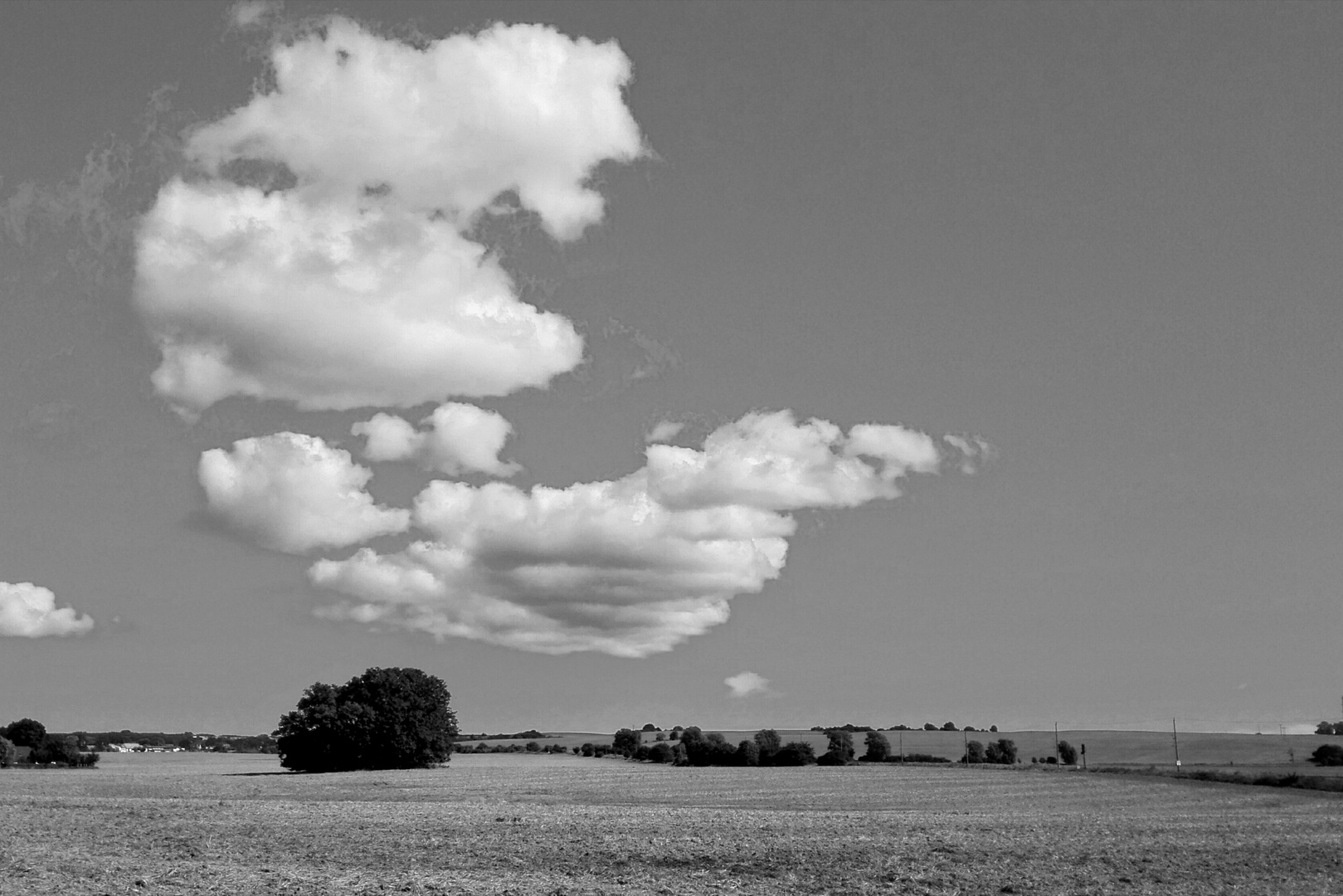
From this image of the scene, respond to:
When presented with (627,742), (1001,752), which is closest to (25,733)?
(627,742)

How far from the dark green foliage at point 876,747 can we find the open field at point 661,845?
276 feet

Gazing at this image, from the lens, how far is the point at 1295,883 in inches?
1005

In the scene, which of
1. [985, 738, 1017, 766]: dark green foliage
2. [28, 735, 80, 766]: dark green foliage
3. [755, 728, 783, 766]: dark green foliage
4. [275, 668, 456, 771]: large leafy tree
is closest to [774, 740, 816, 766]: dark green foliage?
[755, 728, 783, 766]: dark green foliage

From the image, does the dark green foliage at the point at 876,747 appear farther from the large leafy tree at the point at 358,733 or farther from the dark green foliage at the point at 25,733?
the dark green foliage at the point at 25,733

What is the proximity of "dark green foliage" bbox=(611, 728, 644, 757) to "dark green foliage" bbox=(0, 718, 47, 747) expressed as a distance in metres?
80.7

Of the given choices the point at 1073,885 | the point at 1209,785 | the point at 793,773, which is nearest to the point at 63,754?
the point at 793,773

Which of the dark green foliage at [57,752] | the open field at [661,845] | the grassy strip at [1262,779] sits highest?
the open field at [661,845]

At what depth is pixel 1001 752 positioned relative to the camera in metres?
140

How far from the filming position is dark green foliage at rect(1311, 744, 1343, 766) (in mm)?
97625

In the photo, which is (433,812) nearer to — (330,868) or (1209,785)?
(330,868)

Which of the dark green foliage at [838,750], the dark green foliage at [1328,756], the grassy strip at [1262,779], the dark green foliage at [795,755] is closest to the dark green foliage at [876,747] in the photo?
the dark green foliage at [838,750]

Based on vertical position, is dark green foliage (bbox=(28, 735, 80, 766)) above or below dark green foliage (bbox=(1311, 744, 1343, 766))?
below

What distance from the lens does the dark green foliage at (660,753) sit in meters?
151

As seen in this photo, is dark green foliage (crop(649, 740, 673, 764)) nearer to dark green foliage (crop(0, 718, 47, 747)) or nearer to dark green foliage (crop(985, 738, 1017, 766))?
dark green foliage (crop(985, 738, 1017, 766))
